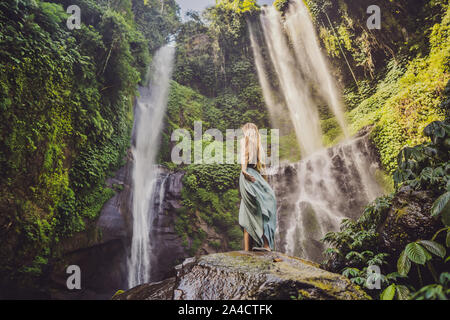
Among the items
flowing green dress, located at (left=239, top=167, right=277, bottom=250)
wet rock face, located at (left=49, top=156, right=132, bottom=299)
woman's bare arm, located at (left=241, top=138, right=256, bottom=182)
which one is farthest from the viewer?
wet rock face, located at (left=49, top=156, right=132, bottom=299)

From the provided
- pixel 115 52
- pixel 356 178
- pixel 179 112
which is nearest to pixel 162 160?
pixel 179 112

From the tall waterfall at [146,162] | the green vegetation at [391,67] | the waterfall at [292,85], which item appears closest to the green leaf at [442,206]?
the green vegetation at [391,67]

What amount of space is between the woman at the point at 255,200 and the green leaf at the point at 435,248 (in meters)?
1.79

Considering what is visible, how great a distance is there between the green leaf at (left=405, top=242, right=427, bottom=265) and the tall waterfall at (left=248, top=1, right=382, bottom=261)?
626cm

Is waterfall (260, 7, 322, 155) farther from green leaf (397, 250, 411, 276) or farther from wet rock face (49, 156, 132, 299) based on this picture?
green leaf (397, 250, 411, 276)

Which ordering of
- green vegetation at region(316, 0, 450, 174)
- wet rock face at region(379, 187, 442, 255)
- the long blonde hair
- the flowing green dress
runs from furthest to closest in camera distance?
green vegetation at region(316, 0, 450, 174)
the long blonde hair
the flowing green dress
wet rock face at region(379, 187, 442, 255)

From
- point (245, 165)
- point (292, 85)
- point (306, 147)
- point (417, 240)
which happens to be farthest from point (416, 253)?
point (292, 85)

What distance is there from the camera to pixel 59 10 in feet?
20.1

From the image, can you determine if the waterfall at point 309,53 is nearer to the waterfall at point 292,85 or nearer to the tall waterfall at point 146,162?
the waterfall at point 292,85

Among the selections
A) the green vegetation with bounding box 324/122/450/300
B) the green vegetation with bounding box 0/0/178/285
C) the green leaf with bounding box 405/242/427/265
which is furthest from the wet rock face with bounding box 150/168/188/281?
the green leaf with bounding box 405/242/427/265

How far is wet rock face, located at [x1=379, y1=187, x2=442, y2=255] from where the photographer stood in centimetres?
281

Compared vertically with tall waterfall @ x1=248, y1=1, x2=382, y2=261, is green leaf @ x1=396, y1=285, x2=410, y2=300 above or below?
below

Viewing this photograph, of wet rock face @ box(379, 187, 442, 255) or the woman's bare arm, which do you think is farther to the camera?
the woman's bare arm

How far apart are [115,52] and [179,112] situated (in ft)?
21.4
